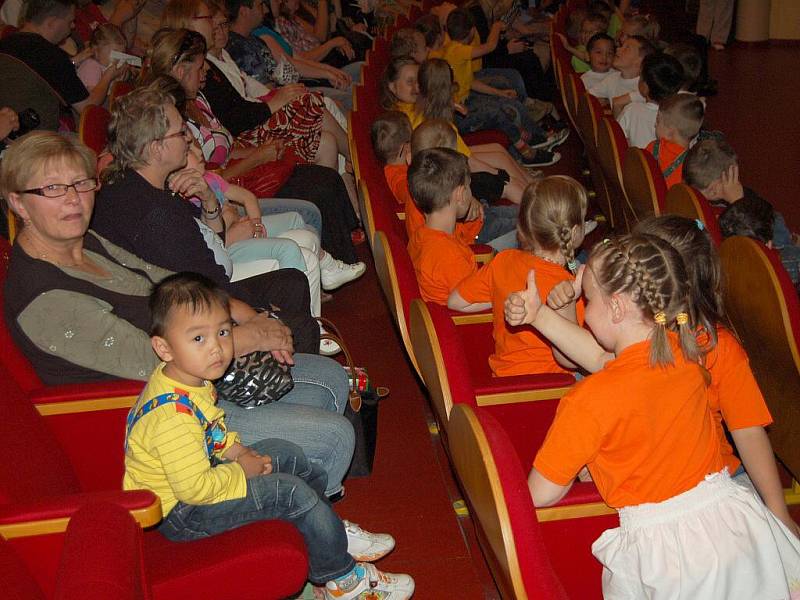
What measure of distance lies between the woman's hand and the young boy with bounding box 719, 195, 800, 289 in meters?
2.10

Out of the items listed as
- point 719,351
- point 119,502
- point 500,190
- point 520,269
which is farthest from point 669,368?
point 500,190

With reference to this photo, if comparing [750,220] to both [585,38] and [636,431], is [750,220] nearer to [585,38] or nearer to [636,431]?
[636,431]

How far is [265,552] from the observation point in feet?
5.36

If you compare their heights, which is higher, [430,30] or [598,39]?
[430,30]

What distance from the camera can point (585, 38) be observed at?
19.8 ft

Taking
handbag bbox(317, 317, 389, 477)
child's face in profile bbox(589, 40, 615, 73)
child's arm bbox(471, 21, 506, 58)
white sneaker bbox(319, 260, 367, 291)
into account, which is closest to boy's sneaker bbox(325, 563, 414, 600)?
handbag bbox(317, 317, 389, 477)

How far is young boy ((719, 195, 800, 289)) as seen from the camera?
104 inches

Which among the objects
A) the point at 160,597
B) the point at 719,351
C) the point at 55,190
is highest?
the point at 55,190

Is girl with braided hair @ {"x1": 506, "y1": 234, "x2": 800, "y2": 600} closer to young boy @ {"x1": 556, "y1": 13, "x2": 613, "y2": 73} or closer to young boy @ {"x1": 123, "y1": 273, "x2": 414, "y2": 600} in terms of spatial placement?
young boy @ {"x1": 123, "y1": 273, "x2": 414, "y2": 600}

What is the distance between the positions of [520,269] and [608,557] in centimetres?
86

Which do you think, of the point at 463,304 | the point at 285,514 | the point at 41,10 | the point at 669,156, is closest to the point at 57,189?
the point at 285,514

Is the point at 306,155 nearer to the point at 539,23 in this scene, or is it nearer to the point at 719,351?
the point at 719,351

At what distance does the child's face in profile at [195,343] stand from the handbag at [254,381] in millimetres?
298

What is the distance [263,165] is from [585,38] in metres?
3.34
